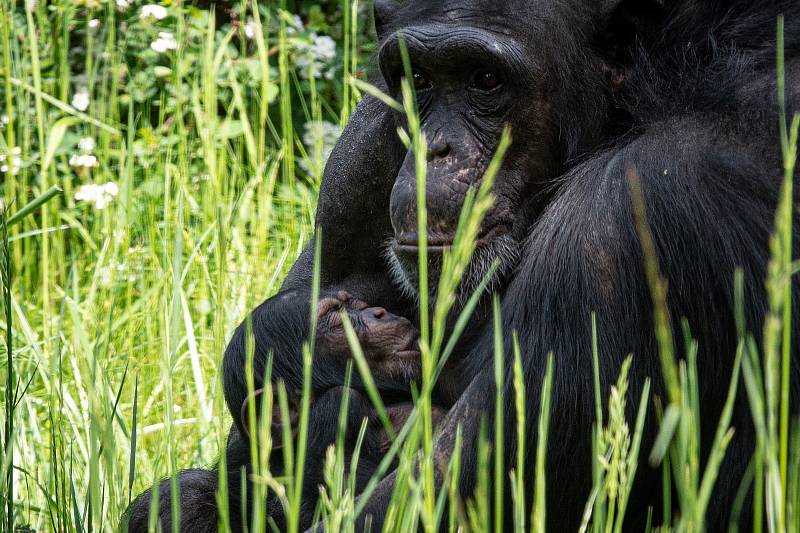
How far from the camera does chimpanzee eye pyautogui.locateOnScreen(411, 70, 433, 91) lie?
114 inches

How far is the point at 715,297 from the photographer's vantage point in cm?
205

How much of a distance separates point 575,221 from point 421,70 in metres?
0.87

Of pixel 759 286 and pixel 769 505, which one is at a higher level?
pixel 759 286

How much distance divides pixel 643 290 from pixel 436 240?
0.70 m

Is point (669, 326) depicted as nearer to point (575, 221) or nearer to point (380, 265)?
point (575, 221)

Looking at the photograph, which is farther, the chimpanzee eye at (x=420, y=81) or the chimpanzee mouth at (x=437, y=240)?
the chimpanzee eye at (x=420, y=81)

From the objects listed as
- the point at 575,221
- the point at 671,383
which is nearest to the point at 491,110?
the point at 575,221

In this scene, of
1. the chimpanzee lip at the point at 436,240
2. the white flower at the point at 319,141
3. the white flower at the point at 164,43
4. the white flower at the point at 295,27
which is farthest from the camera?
the white flower at the point at 295,27

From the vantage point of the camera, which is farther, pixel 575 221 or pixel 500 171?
pixel 500 171

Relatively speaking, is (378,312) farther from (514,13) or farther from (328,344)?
(514,13)

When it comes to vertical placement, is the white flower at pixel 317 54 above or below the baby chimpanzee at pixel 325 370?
above

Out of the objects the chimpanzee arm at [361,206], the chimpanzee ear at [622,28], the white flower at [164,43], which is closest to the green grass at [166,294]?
the white flower at [164,43]

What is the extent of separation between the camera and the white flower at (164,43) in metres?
5.21

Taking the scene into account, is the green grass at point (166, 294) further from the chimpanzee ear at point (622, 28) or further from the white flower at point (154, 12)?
the chimpanzee ear at point (622, 28)
